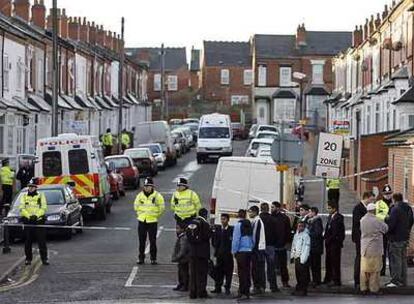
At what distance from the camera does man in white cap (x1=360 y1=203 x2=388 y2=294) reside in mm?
18094

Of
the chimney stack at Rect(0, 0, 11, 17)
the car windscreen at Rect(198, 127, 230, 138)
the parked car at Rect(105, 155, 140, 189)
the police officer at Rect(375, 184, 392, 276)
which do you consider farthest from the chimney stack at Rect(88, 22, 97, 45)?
the police officer at Rect(375, 184, 392, 276)

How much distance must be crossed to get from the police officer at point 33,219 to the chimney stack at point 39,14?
137 ft

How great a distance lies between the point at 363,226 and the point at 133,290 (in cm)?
426

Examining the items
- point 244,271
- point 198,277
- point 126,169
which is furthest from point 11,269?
point 126,169

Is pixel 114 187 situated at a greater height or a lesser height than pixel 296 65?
lesser

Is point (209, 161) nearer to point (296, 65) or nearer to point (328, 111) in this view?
point (328, 111)

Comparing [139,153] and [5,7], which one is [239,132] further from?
[139,153]

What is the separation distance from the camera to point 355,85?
6606 cm

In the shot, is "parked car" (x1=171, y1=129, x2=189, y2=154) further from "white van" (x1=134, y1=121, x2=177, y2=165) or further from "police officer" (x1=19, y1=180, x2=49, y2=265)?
"police officer" (x1=19, y1=180, x2=49, y2=265)

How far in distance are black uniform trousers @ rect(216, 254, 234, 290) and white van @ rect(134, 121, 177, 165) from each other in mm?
38962

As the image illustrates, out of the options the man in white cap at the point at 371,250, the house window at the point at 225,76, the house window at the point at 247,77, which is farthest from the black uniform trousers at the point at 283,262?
the house window at the point at 225,76

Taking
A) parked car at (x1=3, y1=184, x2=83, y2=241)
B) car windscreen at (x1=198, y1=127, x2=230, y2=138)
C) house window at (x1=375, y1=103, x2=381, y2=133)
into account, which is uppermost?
A: house window at (x1=375, y1=103, x2=381, y2=133)

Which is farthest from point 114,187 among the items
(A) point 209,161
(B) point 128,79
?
(B) point 128,79

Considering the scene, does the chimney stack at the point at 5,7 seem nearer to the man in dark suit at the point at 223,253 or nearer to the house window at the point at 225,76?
the man in dark suit at the point at 223,253
